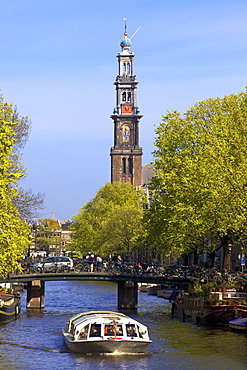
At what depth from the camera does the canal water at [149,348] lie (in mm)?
41719

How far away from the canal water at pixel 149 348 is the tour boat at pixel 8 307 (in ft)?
2.15

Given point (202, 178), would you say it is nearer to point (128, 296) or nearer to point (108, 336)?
point (128, 296)

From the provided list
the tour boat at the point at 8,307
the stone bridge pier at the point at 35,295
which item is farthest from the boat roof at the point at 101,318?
the stone bridge pier at the point at 35,295

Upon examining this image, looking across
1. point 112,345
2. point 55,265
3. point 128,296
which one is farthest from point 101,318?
point 55,265

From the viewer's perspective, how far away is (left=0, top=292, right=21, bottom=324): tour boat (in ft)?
190

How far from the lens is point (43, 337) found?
172 ft

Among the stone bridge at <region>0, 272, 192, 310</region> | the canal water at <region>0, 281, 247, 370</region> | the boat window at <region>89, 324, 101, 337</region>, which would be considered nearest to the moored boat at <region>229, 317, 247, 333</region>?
the canal water at <region>0, 281, 247, 370</region>

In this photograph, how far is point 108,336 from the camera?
1738 inches

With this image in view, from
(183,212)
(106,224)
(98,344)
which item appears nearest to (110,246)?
(106,224)

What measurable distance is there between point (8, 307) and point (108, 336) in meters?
16.6

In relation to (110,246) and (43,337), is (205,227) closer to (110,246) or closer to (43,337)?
(43,337)

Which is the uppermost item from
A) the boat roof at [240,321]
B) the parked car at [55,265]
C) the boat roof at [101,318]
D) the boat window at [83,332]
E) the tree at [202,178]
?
the tree at [202,178]

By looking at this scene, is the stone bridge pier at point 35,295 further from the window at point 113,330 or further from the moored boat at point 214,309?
the window at point 113,330

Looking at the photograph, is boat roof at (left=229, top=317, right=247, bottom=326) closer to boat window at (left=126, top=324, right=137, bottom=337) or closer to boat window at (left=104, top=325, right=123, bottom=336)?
boat window at (left=126, top=324, right=137, bottom=337)
